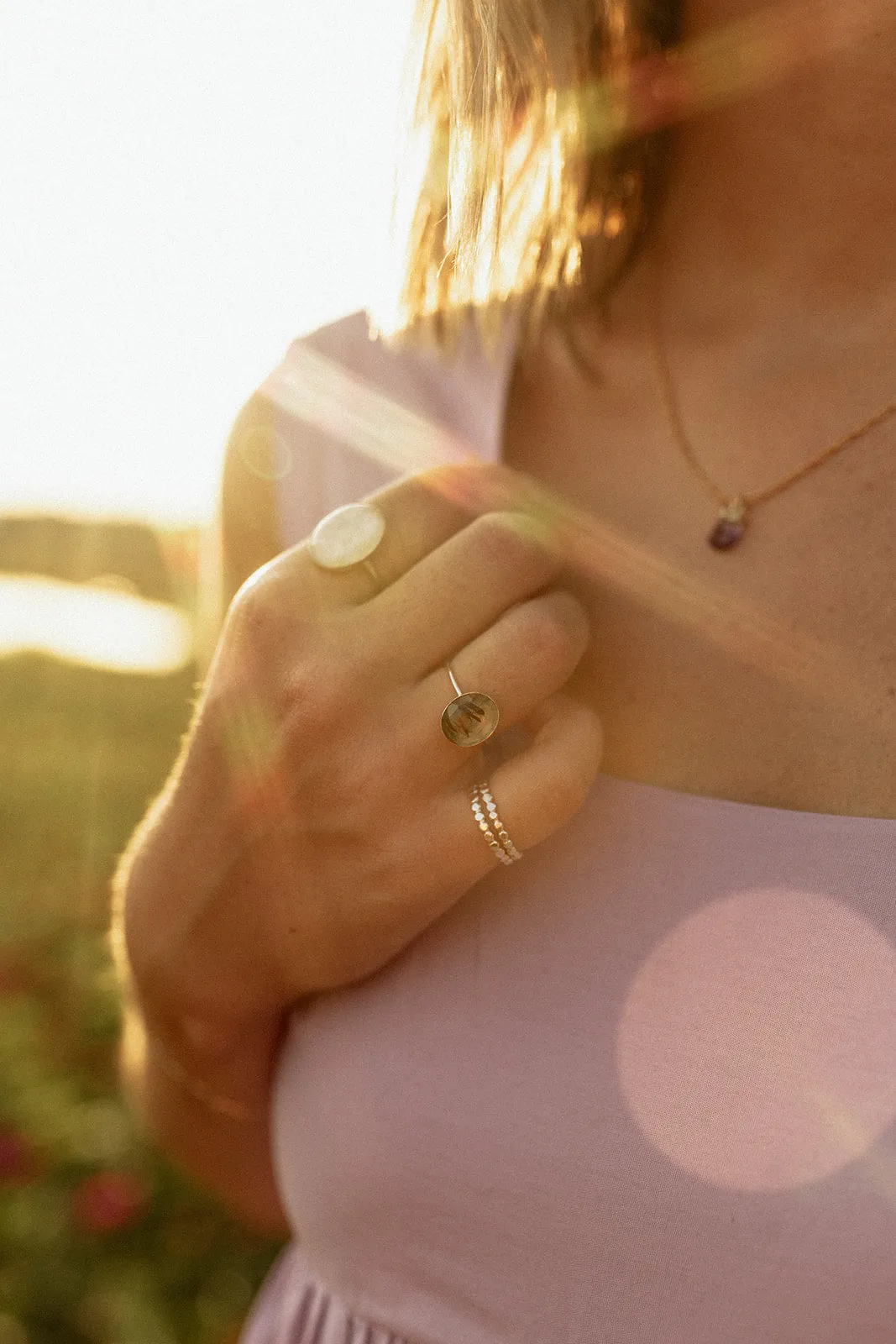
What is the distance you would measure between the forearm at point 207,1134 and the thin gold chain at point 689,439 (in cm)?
97

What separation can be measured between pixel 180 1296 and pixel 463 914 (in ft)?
6.63

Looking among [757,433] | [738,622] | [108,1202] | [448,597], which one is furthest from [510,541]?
[108,1202]

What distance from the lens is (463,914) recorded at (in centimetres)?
125

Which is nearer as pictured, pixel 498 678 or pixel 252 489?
pixel 498 678

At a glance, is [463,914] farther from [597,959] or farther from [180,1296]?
[180,1296]

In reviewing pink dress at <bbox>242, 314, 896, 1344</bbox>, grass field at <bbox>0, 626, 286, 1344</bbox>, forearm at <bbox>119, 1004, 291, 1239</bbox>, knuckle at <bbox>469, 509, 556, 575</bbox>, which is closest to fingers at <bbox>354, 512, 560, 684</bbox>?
knuckle at <bbox>469, 509, 556, 575</bbox>

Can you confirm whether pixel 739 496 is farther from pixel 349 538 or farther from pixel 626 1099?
pixel 626 1099

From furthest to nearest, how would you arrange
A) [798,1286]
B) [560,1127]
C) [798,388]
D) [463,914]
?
[798,388] < [463,914] < [560,1127] < [798,1286]

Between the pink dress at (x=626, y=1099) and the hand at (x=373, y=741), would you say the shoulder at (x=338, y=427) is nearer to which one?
the hand at (x=373, y=741)

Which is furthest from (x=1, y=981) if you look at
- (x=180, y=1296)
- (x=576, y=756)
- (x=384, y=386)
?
(x=576, y=756)

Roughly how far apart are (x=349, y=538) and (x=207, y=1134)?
0.93 m

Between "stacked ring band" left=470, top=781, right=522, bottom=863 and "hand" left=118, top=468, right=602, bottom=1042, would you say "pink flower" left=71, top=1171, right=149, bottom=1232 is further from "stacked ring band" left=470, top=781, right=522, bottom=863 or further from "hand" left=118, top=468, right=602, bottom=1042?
"stacked ring band" left=470, top=781, right=522, bottom=863

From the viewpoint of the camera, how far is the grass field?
261cm

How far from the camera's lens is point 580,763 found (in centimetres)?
117
